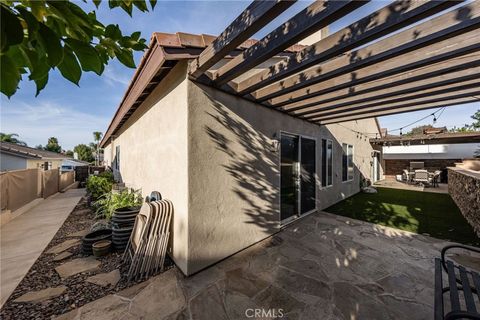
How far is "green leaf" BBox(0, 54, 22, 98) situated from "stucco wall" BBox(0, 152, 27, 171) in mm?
22411

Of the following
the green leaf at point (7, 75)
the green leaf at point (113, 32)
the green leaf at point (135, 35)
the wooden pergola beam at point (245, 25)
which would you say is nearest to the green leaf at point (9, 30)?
the green leaf at point (7, 75)

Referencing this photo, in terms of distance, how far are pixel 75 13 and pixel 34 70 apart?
0.27m

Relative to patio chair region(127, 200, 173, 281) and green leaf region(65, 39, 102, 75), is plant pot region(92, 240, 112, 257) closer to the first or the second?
patio chair region(127, 200, 173, 281)

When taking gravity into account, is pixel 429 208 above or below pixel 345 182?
below

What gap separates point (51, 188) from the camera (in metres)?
10.1

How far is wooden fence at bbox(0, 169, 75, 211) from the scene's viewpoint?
6.00 metres

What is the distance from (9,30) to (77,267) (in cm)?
439

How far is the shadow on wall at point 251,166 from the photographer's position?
3760 millimetres

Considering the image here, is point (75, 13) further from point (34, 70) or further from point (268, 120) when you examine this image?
point (268, 120)

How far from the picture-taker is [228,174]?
381 centimetres

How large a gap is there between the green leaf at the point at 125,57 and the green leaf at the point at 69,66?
29cm

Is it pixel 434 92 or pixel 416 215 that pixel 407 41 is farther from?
pixel 416 215

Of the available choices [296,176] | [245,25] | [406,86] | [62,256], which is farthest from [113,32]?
[296,176]

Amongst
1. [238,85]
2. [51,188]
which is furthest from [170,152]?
[51,188]
